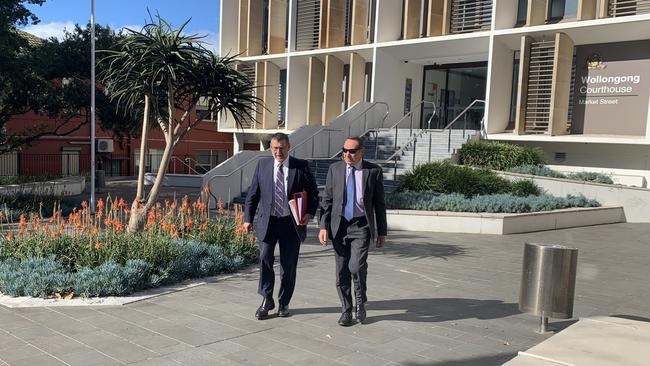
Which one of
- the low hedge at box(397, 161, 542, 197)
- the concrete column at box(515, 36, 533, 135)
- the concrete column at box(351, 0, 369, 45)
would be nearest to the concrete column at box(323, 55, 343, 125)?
the concrete column at box(351, 0, 369, 45)

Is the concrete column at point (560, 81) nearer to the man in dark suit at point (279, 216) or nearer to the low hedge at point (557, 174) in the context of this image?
the low hedge at point (557, 174)

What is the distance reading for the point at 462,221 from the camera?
11477 millimetres

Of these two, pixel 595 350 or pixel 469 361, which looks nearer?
pixel 595 350

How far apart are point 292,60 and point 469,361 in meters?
21.2

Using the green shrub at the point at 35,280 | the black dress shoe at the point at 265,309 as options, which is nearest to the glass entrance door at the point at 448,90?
the black dress shoe at the point at 265,309

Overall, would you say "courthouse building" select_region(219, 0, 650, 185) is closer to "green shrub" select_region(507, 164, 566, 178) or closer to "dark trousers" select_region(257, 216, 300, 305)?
"green shrub" select_region(507, 164, 566, 178)

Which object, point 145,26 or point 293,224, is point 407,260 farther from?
point 145,26

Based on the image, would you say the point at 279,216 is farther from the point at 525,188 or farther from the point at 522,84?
the point at 522,84

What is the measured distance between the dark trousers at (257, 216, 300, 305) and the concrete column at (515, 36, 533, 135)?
1352cm

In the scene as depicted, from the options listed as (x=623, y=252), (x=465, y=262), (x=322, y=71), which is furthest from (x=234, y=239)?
(x=322, y=71)

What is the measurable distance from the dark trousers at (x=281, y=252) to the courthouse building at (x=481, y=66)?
13.2 metres

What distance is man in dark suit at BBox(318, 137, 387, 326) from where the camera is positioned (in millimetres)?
5121

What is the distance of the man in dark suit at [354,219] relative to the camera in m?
5.12

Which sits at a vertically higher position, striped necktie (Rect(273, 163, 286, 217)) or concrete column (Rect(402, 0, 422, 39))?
concrete column (Rect(402, 0, 422, 39))
